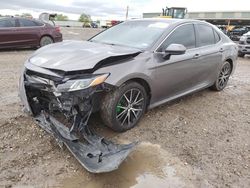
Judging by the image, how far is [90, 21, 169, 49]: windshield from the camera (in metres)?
4.41

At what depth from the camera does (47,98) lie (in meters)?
3.74

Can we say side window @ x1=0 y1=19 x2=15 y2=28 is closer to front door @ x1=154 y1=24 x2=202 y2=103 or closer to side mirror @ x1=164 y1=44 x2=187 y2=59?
front door @ x1=154 y1=24 x2=202 y2=103

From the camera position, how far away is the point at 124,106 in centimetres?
392

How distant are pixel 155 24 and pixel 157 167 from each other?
2.55m

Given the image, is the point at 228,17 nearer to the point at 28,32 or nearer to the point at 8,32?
the point at 28,32

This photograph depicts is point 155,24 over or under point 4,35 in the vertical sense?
over

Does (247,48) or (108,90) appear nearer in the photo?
(108,90)

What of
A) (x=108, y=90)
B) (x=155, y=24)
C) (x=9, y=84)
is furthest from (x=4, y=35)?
(x=108, y=90)

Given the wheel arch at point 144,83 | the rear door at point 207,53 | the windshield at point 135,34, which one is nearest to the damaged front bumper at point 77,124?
the wheel arch at point 144,83

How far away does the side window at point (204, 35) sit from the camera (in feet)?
17.2

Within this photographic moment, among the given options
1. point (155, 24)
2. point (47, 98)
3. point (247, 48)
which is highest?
point (155, 24)

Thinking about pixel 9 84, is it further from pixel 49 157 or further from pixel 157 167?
pixel 157 167

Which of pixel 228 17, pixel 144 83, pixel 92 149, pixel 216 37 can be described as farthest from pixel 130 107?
pixel 228 17

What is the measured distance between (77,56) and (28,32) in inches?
354
